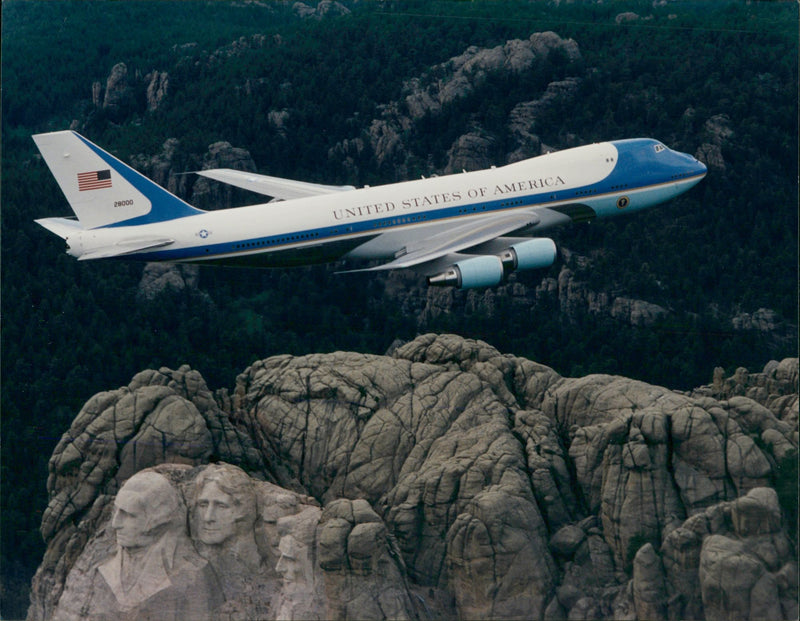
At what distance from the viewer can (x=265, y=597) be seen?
210ft

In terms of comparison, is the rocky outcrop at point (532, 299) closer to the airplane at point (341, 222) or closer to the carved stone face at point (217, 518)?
the airplane at point (341, 222)

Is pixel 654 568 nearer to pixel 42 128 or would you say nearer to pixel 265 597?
pixel 265 597

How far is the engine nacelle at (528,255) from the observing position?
2771 inches

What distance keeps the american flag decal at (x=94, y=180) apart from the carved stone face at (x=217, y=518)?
15.4 m

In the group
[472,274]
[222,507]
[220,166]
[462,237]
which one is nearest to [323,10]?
[220,166]

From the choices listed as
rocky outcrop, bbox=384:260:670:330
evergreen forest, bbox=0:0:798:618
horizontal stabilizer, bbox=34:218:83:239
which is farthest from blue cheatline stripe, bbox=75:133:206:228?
rocky outcrop, bbox=384:260:670:330

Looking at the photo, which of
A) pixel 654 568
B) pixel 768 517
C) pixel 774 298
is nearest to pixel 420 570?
pixel 654 568

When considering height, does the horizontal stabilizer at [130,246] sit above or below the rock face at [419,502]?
above

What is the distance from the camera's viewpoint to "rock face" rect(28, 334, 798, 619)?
62906mm

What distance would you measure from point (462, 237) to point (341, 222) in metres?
6.05

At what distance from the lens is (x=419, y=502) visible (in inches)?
2562

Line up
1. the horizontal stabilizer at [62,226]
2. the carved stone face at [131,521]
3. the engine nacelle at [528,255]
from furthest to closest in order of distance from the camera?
the engine nacelle at [528,255], the horizontal stabilizer at [62,226], the carved stone face at [131,521]

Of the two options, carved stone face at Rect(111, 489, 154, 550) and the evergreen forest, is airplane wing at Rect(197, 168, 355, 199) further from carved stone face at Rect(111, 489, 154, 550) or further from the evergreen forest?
carved stone face at Rect(111, 489, 154, 550)

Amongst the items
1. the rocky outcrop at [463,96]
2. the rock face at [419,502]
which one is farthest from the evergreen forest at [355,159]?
the rock face at [419,502]
